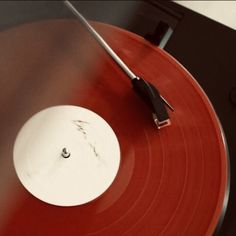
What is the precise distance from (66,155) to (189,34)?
59 cm

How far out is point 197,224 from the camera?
2.18ft

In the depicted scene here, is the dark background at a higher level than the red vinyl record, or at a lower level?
higher

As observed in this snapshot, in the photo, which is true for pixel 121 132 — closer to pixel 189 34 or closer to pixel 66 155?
pixel 66 155

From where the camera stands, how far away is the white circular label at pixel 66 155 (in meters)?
0.69

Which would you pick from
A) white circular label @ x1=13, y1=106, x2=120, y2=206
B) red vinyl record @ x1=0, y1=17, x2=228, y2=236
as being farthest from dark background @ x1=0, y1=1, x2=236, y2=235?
white circular label @ x1=13, y1=106, x2=120, y2=206

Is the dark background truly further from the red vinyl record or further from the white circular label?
the white circular label

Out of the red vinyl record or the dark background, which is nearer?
the red vinyl record

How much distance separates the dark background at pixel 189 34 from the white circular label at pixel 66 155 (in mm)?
345

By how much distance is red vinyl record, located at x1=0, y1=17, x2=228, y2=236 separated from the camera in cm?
67

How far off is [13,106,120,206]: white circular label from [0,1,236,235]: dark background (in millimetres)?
345

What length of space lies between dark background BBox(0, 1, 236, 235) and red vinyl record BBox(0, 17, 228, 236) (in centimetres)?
21

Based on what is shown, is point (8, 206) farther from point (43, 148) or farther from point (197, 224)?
point (197, 224)

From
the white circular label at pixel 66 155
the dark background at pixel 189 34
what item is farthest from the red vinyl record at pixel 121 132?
the dark background at pixel 189 34

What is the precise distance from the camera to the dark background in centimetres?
100
